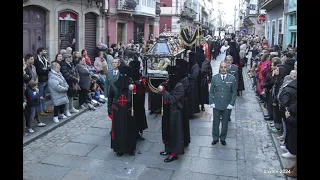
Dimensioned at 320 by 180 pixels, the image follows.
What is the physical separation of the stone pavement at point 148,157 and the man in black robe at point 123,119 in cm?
24

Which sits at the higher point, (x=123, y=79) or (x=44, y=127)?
(x=123, y=79)

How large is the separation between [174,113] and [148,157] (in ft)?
3.51

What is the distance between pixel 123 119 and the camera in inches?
279

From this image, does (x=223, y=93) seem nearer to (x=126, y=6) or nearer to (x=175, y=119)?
(x=175, y=119)

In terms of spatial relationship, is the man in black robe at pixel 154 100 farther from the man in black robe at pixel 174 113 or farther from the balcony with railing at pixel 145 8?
the balcony with railing at pixel 145 8

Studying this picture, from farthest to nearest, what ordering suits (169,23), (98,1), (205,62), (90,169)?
(169,23)
(98,1)
(205,62)
(90,169)

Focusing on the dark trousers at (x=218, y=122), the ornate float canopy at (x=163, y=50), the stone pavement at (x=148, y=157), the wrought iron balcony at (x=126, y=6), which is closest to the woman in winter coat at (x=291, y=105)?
the stone pavement at (x=148, y=157)

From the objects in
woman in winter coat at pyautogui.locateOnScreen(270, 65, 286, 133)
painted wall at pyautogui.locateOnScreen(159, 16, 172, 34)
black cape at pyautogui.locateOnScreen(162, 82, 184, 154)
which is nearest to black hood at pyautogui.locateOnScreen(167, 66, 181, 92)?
black cape at pyautogui.locateOnScreen(162, 82, 184, 154)

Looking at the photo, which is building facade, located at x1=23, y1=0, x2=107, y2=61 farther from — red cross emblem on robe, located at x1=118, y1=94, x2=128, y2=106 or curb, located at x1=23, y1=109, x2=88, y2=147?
red cross emblem on robe, located at x1=118, y1=94, x2=128, y2=106

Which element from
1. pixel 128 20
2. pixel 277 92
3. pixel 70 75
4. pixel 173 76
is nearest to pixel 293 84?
pixel 277 92

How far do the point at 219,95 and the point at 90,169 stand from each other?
3.07 metres
